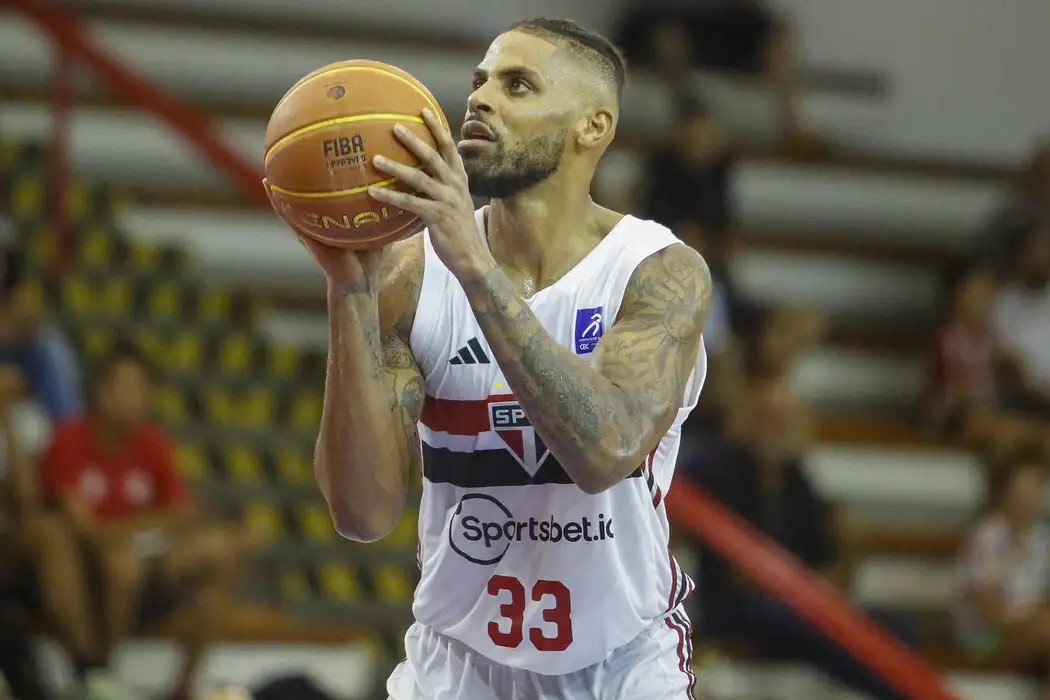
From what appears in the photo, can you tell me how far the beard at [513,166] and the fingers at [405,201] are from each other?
1.56ft

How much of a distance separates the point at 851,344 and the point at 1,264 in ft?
17.2

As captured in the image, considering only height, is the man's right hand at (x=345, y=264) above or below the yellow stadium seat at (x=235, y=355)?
above

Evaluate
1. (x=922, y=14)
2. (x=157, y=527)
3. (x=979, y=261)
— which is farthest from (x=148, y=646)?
(x=922, y=14)

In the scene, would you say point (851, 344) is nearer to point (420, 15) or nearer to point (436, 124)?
point (420, 15)

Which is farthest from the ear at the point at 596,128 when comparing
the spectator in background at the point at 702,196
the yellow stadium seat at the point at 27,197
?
the yellow stadium seat at the point at 27,197

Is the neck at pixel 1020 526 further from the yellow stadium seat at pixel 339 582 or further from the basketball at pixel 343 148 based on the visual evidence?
the basketball at pixel 343 148

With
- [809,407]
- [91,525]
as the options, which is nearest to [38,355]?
[91,525]

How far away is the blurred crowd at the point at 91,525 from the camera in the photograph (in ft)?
19.7

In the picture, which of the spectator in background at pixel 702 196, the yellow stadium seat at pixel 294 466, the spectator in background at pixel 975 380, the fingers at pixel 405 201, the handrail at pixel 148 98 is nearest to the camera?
the fingers at pixel 405 201

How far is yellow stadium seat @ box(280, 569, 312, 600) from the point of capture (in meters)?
7.21

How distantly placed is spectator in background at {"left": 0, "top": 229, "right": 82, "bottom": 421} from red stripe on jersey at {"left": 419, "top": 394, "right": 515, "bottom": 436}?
377 centimetres

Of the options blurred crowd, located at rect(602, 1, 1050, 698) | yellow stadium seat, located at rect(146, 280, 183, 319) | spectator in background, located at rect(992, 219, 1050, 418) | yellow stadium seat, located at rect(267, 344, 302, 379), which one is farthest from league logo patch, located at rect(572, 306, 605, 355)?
spectator in background, located at rect(992, 219, 1050, 418)

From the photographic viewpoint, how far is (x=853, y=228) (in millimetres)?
10727

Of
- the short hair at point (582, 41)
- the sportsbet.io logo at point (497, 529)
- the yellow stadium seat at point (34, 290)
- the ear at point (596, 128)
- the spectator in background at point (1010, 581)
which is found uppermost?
the short hair at point (582, 41)
